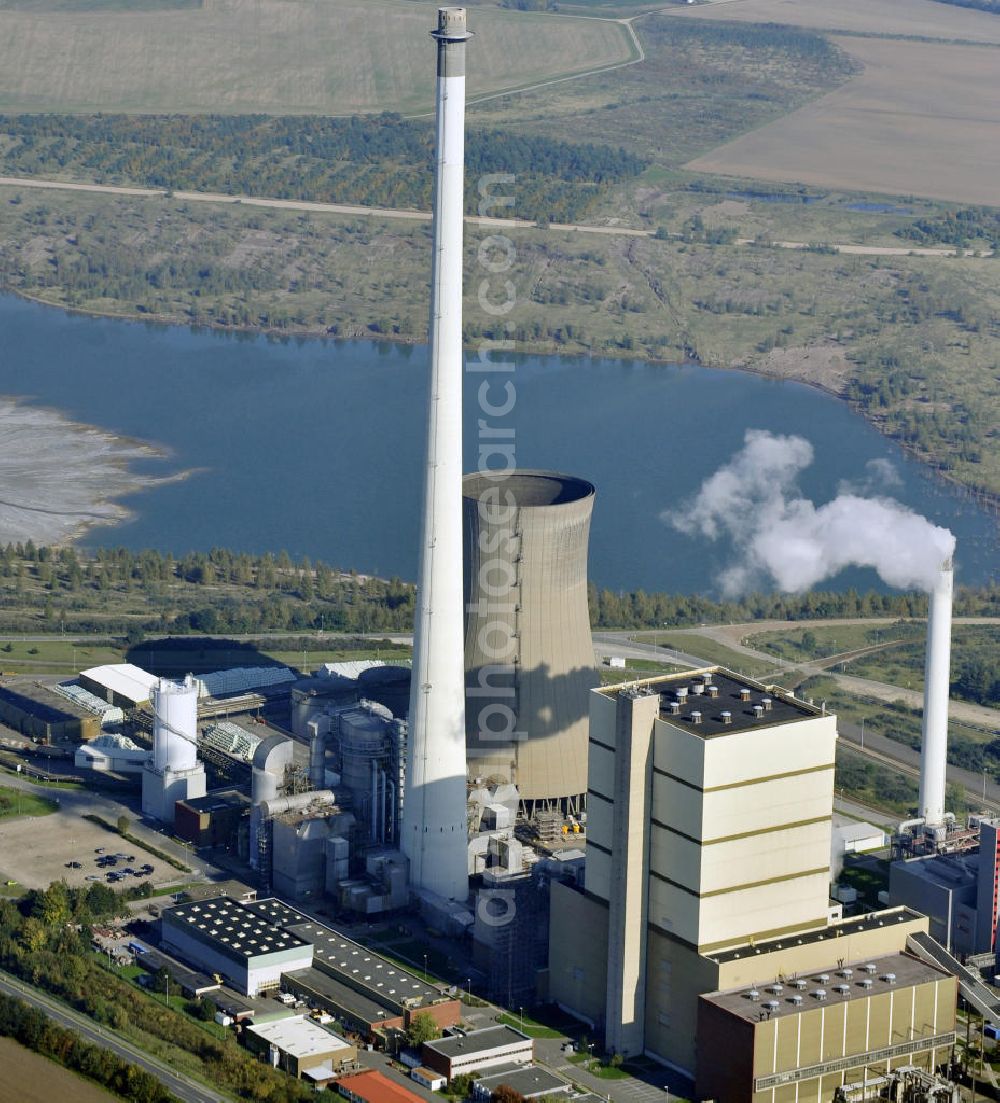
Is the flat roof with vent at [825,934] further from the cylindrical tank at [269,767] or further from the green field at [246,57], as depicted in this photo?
the green field at [246,57]

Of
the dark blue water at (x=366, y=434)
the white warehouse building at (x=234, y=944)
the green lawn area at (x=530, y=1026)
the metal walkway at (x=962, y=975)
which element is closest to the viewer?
the green lawn area at (x=530, y=1026)

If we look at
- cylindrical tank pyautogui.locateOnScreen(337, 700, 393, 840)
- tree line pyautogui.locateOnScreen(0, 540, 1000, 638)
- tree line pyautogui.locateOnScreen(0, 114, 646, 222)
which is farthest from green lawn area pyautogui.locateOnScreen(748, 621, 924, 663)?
tree line pyautogui.locateOnScreen(0, 114, 646, 222)

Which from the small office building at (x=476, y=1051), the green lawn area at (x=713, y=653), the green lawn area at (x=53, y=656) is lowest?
the small office building at (x=476, y=1051)

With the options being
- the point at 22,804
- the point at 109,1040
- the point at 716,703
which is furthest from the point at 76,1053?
the point at 22,804

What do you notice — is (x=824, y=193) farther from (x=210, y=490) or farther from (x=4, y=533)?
(x=4, y=533)

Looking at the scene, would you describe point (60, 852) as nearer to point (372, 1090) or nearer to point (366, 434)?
point (372, 1090)

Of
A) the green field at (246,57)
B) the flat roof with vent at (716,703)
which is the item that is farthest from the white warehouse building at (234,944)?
the green field at (246,57)
